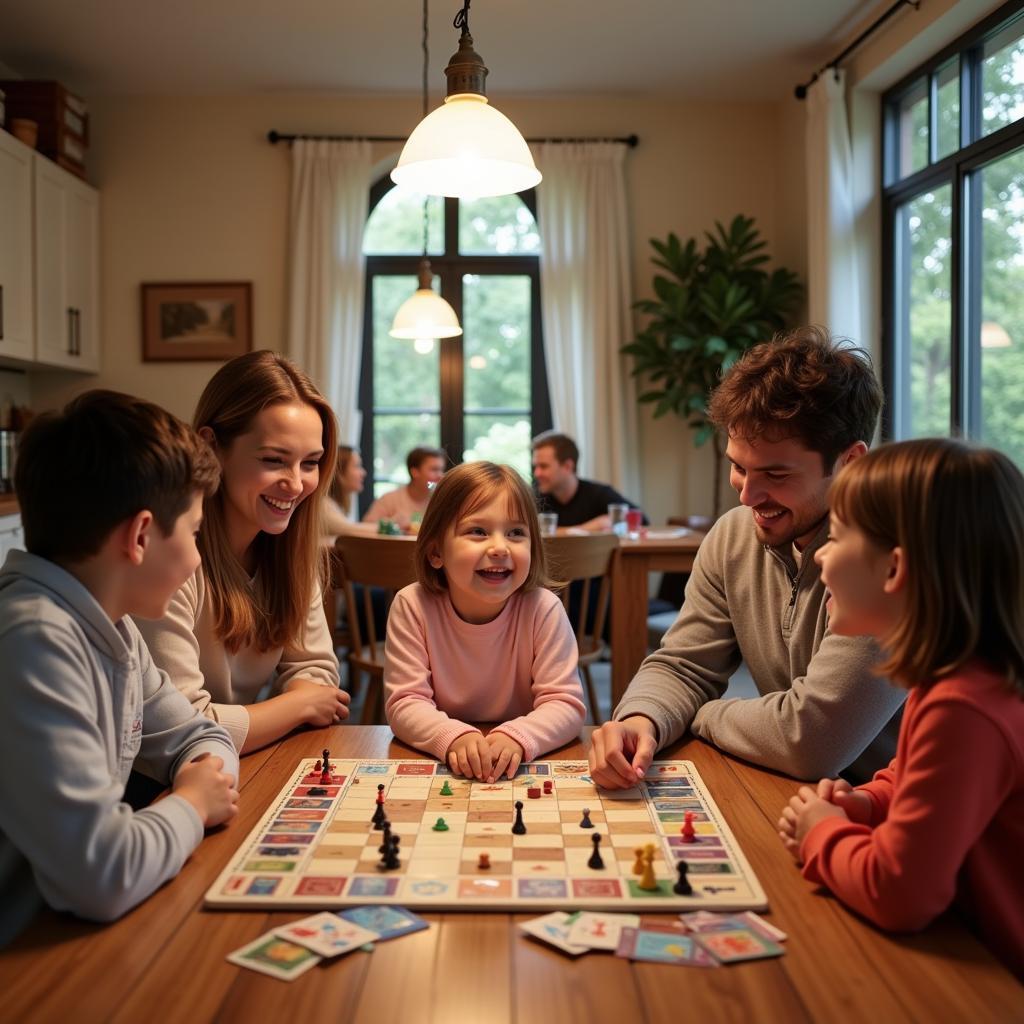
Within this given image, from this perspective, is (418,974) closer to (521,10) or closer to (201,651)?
(201,651)

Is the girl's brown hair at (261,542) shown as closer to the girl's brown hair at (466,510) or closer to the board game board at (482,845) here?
the girl's brown hair at (466,510)

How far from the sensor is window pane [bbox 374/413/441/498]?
6148 mm

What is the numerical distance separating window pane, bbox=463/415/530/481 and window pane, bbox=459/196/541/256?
0.96 m

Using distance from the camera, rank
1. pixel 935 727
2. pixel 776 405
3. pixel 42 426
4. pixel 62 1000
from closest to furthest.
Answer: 1. pixel 62 1000
2. pixel 935 727
3. pixel 42 426
4. pixel 776 405

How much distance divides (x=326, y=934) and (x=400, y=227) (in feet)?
18.2

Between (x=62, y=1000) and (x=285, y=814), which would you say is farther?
(x=285, y=814)

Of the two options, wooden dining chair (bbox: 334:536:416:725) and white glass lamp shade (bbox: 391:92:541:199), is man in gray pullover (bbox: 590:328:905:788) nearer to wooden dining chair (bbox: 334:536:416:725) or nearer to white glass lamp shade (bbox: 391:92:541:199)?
white glass lamp shade (bbox: 391:92:541:199)

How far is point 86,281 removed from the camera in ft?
18.7

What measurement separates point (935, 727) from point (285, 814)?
723 mm

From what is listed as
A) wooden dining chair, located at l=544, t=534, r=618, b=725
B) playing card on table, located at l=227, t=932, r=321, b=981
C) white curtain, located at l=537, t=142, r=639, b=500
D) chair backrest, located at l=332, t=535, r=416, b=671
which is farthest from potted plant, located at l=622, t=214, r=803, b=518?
playing card on table, located at l=227, t=932, r=321, b=981

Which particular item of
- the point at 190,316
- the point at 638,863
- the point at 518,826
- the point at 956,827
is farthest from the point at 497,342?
the point at 956,827

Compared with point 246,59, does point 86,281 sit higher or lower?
lower

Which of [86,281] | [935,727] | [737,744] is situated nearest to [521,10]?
[86,281]

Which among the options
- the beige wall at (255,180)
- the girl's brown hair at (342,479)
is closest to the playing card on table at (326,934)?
the girl's brown hair at (342,479)
